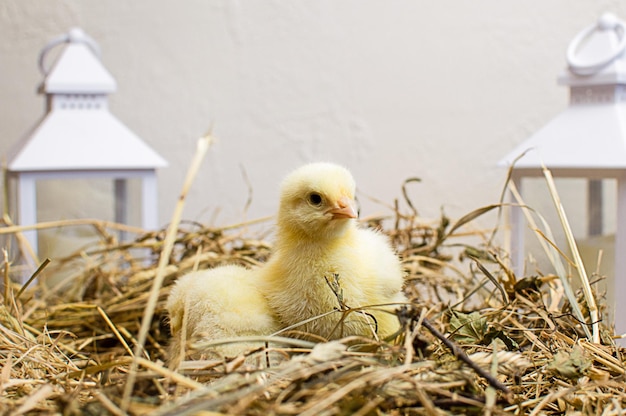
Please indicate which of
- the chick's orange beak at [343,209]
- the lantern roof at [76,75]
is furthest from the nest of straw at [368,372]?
the lantern roof at [76,75]

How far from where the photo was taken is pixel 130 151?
1.22 metres

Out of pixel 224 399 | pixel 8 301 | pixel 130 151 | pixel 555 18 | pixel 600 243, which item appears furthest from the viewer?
pixel 555 18

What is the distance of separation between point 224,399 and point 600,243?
0.81m

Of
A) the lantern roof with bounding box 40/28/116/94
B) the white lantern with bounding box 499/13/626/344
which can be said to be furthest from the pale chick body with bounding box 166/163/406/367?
the lantern roof with bounding box 40/28/116/94

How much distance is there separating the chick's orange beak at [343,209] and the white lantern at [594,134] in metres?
0.35

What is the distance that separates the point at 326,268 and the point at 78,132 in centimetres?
68

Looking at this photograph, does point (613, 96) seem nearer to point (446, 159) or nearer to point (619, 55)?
point (619, 55)

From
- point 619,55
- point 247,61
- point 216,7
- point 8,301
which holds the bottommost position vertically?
point 8,301

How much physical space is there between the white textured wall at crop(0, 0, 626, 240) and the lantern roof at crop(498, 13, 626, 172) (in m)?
0.64

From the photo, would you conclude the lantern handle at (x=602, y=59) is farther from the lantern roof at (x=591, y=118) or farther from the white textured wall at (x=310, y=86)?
the white textured wall at (x=310, y=86)

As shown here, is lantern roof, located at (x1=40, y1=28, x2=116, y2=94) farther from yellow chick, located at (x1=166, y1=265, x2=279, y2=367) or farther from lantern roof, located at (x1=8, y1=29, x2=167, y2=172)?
yellow chick, located at (x1=166, y1=265, x2=279, y2=367)

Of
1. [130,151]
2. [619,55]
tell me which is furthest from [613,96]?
[130,151]

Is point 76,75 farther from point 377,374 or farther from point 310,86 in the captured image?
point 377,374

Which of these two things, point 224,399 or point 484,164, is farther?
point 484,164
